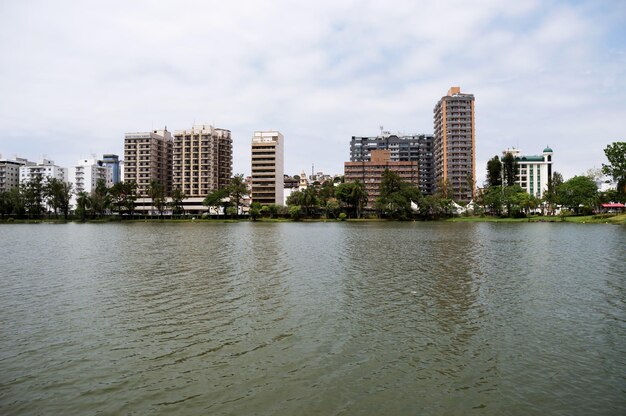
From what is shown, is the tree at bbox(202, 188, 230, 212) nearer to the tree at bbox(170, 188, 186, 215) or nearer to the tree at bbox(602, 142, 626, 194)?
the tree at bbox(170, 188, 186, 215)

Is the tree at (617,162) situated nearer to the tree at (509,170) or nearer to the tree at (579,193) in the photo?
the tree at (579,193)

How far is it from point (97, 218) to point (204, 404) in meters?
166

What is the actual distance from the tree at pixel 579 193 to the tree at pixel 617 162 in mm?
8332

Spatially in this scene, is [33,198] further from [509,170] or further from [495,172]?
[509,170]

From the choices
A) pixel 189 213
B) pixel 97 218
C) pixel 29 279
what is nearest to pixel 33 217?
pixel 97 218

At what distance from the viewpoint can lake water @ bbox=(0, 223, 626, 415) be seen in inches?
415

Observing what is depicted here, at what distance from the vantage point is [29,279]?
2717 centimetres

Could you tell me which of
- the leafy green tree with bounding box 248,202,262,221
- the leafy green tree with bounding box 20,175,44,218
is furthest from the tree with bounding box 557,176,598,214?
the leafy green tree with bounding box 20,175,44,218

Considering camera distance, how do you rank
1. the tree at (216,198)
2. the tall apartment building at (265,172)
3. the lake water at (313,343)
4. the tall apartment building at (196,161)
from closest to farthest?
1. the lake water at (313,343)
2. the tree at (216,198)
3. the tall apartment building at (265,172)
4. the tall apartment building at (196,161)

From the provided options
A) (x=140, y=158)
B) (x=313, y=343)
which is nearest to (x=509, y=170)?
(x=140, y=158)

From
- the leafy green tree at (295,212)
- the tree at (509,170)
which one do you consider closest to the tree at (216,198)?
the leafy green tree at (295,212)

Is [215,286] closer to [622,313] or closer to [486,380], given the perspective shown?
[486,380]

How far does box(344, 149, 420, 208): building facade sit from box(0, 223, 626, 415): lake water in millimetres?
157674

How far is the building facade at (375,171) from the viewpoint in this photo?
611ft
